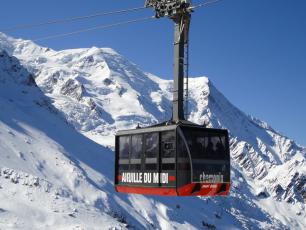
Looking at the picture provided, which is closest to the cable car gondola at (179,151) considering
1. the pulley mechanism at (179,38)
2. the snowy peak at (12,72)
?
the pulley mechanism at (179,38)

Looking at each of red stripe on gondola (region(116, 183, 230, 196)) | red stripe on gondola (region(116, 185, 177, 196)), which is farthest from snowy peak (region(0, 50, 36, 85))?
red stripe on gondola (region(116, 183, 230, 196))

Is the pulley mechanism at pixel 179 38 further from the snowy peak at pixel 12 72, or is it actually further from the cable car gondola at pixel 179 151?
the snowy peak at pixel 12 72

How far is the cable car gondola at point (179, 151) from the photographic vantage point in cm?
2214

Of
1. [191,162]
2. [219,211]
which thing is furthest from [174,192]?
[219,211]

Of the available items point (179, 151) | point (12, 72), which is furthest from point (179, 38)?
point (12, 72)

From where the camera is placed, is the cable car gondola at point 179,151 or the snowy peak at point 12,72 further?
the snowy peak at point 12,72

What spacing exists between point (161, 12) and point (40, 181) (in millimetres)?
51361

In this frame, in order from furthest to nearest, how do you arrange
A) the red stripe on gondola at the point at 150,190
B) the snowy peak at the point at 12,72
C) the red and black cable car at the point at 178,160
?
1. the snowy peak at the point at 12,72
2. the red stripe on gondola at the point at 150,190
3. the red and black cable car at the point at 178,160

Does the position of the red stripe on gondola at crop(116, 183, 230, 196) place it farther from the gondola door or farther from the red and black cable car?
the gondola door

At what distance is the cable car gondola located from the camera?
A: 22.1m

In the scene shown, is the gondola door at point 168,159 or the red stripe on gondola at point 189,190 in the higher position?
the gondola door at point 168,159

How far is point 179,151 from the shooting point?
22.2 meters

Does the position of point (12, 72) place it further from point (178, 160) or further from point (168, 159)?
point (178, 160)

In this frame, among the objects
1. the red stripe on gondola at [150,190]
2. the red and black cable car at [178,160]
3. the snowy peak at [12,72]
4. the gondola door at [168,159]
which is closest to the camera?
the red and black cable car at [178,160]
